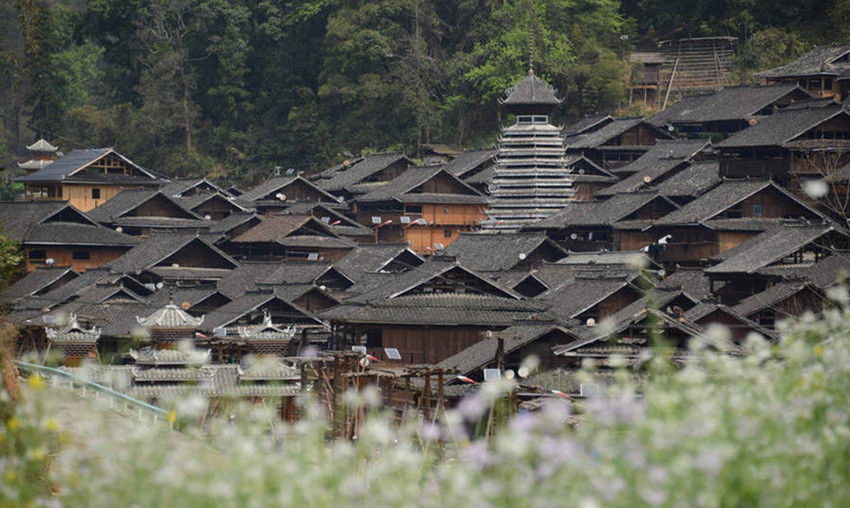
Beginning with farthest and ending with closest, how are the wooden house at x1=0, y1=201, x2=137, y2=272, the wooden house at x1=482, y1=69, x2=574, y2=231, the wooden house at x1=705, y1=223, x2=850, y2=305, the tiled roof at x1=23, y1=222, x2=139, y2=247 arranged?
the wooden house at x1=482, y1=69, x2=574, y2=231 → the wooden house at x1=0, y1=201, x2=137, y2=272 → the tiled roof at x1=23, y1=222, x2=139, y2=247 → the wooden house at x1=705, y1=223, x2=850, y2=305

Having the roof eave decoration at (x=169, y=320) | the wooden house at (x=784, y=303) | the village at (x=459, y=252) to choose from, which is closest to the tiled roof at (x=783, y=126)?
the village at (x=459, y=252)

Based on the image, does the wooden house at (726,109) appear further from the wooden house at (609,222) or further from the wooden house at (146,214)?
the wooden house at (146,214)

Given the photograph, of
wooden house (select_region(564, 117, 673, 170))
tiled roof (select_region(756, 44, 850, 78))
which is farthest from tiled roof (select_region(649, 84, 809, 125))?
wooden house (select_region(564, 117, 673, 170))

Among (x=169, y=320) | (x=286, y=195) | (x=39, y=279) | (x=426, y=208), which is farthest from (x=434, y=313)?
(x=286, y=195)

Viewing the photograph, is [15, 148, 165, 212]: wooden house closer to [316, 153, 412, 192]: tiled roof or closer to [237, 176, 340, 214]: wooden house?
[237, 176, 340, 214]: wooden house

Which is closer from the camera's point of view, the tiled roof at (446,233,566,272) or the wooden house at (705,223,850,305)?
the wooden house at (705,223,850,305)

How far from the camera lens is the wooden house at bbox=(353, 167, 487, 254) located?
67.6m

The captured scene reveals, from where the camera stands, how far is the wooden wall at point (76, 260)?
62.4 m

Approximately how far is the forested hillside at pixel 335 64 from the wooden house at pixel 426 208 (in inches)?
388

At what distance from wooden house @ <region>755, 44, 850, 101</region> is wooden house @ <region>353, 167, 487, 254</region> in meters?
15.1

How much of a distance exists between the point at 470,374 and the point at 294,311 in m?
14.1

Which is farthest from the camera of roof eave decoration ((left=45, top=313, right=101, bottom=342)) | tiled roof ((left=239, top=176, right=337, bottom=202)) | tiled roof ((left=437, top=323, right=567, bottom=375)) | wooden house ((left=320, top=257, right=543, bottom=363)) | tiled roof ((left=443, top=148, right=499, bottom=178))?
tiled roof ((left=239, top=176, right=337, bottom=202))

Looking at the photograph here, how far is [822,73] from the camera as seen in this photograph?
63.1 meters

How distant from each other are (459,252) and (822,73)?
20.2 metres
